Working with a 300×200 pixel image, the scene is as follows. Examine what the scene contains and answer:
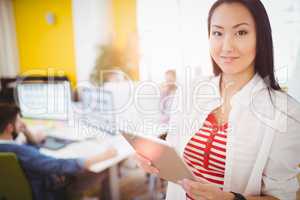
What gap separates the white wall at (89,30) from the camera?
153 cm

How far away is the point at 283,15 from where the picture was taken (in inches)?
37.6

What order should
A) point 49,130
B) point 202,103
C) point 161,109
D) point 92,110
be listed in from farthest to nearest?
point 49,130
point 92,110
point 161,109
point 202,103

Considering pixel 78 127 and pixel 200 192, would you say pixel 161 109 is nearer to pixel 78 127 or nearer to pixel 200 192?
pixel 200 192

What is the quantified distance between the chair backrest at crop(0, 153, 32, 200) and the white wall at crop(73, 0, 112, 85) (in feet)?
2.25

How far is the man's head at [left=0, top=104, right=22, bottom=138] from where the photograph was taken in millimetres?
1545

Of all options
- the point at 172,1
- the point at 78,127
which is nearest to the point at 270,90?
the point at 172,1

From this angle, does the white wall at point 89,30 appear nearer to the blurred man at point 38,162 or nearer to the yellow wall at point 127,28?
the yellow wall at point 127,28

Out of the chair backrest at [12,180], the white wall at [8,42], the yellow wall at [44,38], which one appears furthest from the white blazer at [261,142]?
the white wall at [8,42]

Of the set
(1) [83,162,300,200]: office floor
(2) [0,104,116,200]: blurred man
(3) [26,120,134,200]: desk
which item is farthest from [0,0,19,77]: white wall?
(1) [83,162,300,200]: office floor

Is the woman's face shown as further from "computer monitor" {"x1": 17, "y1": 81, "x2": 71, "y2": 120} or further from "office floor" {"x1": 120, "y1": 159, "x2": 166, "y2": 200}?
"computer monitor" {"x1": 17, "y1": 81, "x2": 71, "y2": 120}

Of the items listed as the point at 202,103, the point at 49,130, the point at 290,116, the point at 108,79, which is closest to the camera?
the point at 290,116

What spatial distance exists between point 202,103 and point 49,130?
1.40 metres

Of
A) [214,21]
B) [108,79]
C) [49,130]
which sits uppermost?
[214,21]

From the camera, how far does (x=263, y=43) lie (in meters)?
0.91
